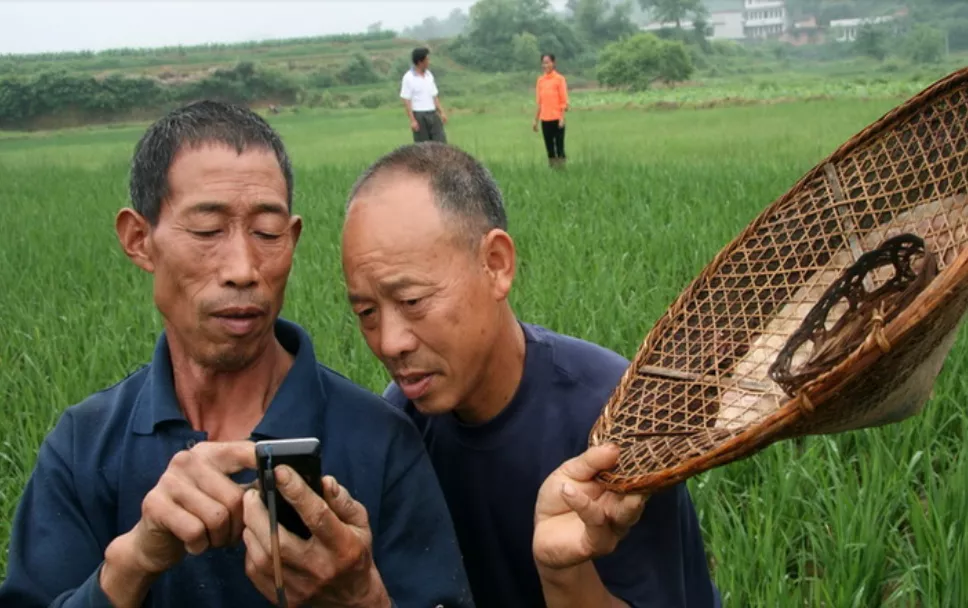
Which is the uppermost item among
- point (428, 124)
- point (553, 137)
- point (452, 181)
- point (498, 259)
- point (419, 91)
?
point (452, 181)

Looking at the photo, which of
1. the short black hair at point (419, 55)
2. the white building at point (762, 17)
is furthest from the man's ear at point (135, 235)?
the white building at point (762, 17)

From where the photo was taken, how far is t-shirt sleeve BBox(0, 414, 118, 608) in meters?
1.39

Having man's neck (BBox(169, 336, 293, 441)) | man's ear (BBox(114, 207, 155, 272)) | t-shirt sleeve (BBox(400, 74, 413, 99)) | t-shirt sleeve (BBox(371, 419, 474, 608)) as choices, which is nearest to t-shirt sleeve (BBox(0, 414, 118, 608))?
man's neck (BBox(169, 336, 293, 441))

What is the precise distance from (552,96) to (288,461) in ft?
33.9

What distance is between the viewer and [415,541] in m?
1.46

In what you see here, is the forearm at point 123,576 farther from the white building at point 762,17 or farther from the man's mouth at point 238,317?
the white building at point 762,17

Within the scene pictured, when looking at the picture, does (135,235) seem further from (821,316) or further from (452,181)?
(821,316)

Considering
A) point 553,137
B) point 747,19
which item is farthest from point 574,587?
point 747,19

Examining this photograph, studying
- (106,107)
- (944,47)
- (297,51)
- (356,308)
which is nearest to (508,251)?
(356,308)

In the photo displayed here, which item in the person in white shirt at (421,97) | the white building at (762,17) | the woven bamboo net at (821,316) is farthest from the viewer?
the white building at (762,17)

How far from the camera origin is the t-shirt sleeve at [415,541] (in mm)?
1437

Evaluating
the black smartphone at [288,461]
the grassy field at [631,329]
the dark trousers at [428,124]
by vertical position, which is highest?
the black smartphone at [288,461]

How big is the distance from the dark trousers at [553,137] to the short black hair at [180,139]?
9.98 m

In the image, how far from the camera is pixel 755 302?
1.90 meters
